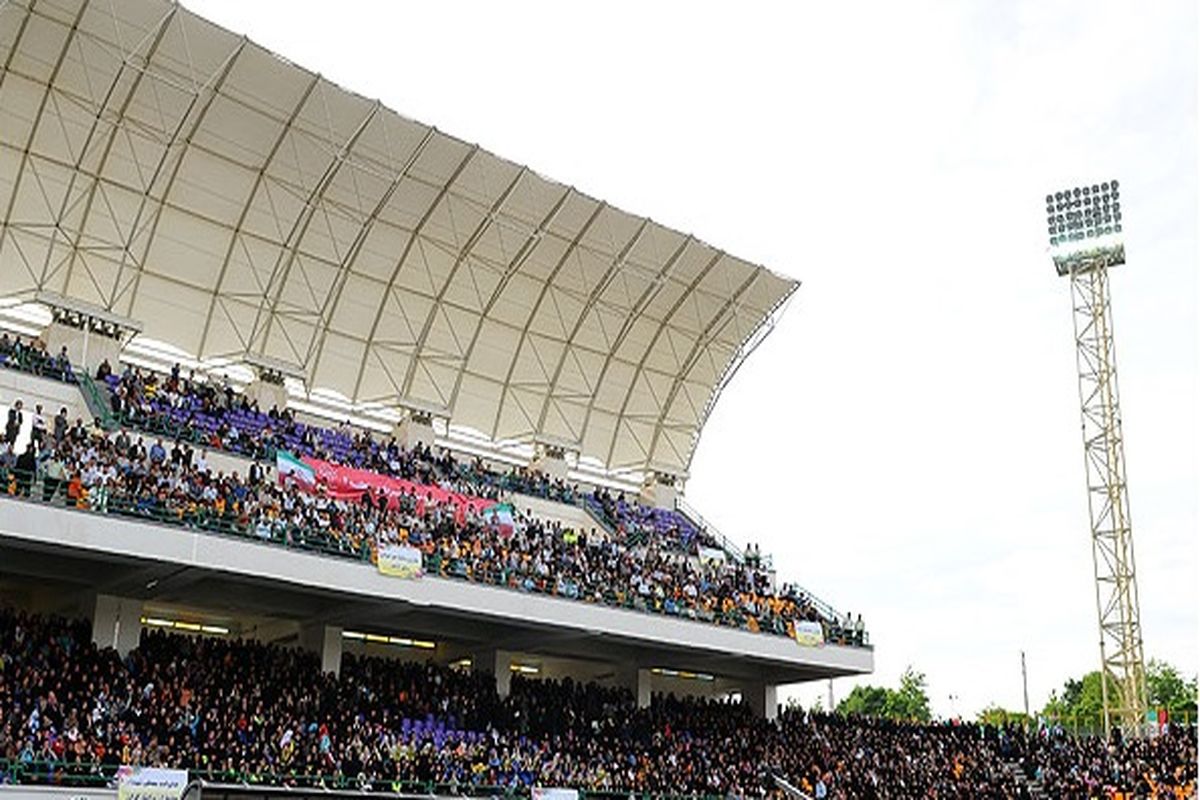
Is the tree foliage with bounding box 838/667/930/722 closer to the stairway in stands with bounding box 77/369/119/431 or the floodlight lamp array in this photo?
the floodlight lamp array

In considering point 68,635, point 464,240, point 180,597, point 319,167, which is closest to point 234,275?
point 319,167

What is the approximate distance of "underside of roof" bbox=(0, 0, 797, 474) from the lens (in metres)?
39.1

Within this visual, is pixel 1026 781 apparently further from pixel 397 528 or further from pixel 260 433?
pixel 260 433

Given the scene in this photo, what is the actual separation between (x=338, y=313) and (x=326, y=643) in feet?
47.7

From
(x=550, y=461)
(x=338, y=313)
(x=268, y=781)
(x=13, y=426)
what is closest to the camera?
(x=268, y=781)

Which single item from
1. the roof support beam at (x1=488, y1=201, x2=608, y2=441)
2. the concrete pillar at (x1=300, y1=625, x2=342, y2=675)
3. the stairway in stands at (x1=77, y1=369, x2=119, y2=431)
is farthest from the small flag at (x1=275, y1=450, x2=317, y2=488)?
the roof support beam at (x1=488, y1=201, x2=608, y2=441)

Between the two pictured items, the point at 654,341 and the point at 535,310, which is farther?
the point at 654,341

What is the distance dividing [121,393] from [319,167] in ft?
36.8

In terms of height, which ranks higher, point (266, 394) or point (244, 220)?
point (244, 220)

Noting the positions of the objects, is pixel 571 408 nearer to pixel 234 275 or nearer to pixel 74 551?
pixel 234 275

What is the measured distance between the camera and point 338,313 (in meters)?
46.3

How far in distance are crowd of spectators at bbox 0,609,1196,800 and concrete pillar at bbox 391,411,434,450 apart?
10.3 meters

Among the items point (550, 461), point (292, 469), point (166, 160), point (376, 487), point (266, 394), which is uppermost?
point (166, 160)

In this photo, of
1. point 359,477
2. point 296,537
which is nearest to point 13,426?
point 296,537
